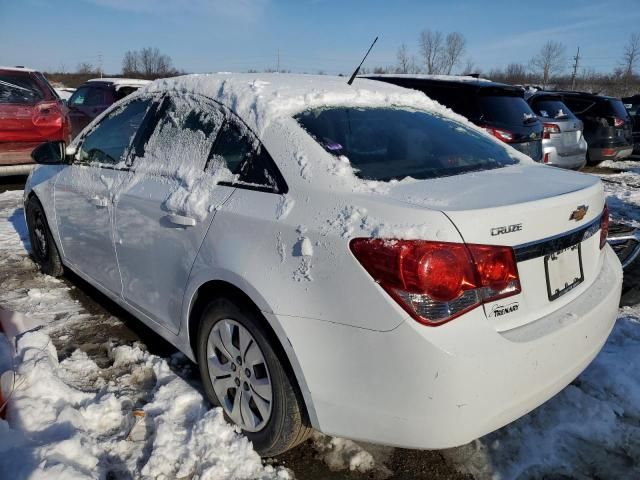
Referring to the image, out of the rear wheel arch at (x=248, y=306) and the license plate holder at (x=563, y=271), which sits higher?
the license plate holder at (x=563, y=271)

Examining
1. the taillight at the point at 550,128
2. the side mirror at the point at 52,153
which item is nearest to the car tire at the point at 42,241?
the side mirror at the point at 52,153

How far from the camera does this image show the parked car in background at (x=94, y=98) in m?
10.6

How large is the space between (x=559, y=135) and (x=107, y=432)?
8.20m

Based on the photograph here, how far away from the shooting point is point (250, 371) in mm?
2307

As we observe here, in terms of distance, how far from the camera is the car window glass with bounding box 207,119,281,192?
2.26 meters

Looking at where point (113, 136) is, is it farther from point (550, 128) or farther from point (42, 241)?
point (550, 128)

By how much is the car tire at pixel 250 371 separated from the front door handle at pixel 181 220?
1.30 feet

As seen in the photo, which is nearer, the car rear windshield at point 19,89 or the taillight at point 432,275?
the taillight at point 432,275

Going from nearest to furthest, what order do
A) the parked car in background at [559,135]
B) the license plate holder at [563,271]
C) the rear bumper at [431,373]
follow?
1. the rear bumper at [431,373]
2. the license plate holder at [563,271]
3. the parked car in background at [559,135]

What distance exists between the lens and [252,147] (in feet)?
7.77

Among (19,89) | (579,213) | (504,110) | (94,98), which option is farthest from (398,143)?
(94,98)

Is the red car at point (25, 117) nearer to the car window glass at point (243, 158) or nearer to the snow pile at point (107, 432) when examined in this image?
the snow pile at point (107, 432)

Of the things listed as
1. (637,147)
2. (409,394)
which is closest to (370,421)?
(409,394)

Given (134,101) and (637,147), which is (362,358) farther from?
(637,147)
